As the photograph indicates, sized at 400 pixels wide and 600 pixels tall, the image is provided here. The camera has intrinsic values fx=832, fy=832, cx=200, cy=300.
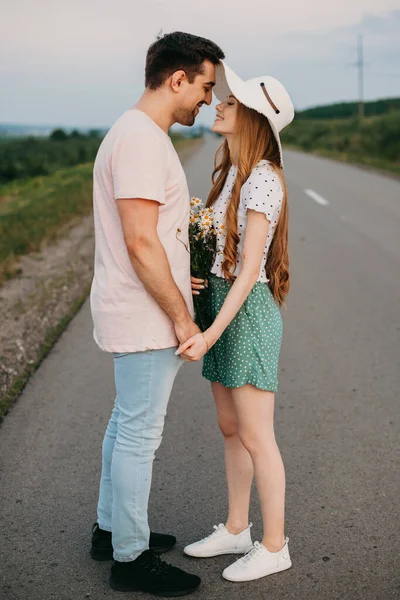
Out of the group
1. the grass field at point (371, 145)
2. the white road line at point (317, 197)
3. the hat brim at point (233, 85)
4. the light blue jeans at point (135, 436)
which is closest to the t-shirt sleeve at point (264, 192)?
the hat brim at point (233, 85)

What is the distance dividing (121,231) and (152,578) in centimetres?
129

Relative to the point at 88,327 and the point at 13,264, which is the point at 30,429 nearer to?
the point at 88,327

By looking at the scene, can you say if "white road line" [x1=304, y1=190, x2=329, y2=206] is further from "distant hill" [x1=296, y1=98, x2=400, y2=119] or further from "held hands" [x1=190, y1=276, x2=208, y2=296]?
"distant hill" [x1=296, y1=98, x2=400, y2=119]

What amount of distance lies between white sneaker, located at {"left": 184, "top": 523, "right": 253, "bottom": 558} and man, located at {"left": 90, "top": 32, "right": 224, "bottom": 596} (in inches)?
9.9

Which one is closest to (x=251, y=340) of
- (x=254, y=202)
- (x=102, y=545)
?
(x=254, y=202)

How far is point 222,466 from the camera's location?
4.22 m

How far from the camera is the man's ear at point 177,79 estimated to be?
2824 mm

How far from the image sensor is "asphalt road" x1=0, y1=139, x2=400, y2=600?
3.18m

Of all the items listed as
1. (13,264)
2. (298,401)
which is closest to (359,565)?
(298,401)

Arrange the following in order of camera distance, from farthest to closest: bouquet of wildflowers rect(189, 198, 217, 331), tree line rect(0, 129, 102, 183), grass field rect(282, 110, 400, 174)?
tree line rect(0, 129, 102, 183) → grass field rect(282, 110, 400, 174) → bouquet of wildflowers rect(189, 198, 217, 331)

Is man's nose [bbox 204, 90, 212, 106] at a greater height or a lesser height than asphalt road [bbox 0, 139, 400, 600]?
greater

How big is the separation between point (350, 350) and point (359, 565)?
3.17 meters

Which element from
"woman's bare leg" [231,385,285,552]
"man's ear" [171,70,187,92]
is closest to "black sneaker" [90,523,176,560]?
"woman's bare leg" [231,385,285,552]

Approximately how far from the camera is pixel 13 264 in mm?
9609
